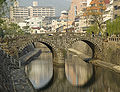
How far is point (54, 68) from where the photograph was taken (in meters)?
53.4

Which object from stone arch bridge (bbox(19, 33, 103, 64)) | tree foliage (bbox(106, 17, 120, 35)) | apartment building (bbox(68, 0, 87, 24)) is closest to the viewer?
tree foliage (bbox(106, 17, 120, 35))

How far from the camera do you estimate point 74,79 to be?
4269 centimetres

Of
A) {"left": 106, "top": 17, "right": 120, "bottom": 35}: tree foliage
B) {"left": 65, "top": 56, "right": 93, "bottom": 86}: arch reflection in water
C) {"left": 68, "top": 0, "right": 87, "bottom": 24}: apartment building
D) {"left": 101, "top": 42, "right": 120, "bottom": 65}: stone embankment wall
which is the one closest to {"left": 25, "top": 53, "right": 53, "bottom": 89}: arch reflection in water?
{"left": 65, "top": 56, "right": 93, "bottom": 86}: arch reflection in water

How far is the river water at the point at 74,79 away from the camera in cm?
3584

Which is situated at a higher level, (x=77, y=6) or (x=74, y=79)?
(x=77, y=6)

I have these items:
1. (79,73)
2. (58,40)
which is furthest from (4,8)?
(79,73)

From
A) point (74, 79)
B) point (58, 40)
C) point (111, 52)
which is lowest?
point (74, 79)

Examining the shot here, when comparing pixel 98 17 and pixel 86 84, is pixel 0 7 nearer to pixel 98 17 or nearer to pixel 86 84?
pixel 86 84

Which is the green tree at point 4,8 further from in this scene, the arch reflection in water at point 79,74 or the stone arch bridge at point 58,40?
the arch reflection in water at point 79,74

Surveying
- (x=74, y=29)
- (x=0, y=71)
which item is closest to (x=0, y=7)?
(x=0, y=71)

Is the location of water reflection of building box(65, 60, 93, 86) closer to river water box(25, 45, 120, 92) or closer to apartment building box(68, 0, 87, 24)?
river water box(25, 45, 120, 92)

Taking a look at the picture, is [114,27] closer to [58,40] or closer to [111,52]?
[111,52]

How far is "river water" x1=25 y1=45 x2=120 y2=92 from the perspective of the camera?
118 feet

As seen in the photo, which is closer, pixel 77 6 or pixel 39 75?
pixel 39 75
